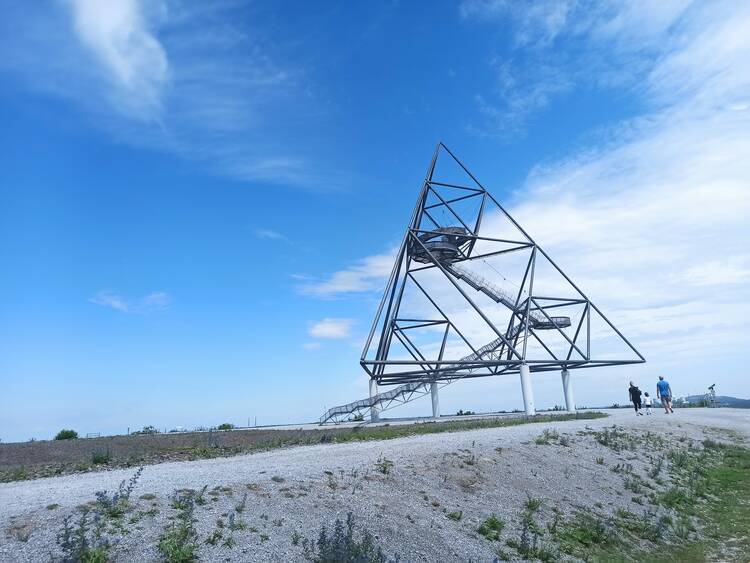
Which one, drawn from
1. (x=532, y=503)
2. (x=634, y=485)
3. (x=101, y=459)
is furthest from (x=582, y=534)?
(x=101, y=459)

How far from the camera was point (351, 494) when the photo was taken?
12266 mm

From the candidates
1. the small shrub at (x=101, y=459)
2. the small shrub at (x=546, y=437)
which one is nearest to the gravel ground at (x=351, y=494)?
the small shrub at (x=546, y=437)

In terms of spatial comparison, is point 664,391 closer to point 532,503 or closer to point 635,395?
point 635,395

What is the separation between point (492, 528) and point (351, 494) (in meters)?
3.17

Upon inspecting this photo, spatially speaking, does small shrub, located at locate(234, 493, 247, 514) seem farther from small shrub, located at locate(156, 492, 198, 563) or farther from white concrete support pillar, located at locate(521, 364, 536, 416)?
white concrete support pillar, located at locate(521, 364, 536, 416)

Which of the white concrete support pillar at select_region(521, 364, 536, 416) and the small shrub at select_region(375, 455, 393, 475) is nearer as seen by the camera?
the small shrub at select_region(375, 455, 393, 475)

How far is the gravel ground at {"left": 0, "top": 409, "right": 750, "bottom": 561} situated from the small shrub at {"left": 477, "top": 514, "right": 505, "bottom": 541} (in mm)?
140

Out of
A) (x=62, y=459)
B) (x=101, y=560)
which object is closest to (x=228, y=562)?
(x=101, y=560)

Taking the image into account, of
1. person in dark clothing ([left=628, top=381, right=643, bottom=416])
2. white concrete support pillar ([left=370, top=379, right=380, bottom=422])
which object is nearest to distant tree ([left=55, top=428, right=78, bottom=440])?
white concrete support pillar ([left=370, top=379, right=380, bottom=422])

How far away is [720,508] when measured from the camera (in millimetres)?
15469

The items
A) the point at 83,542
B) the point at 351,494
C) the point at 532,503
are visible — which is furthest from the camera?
the point at 532,503

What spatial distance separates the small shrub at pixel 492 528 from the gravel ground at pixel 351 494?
0.46 ft

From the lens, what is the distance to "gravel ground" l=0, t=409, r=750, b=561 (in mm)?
9492

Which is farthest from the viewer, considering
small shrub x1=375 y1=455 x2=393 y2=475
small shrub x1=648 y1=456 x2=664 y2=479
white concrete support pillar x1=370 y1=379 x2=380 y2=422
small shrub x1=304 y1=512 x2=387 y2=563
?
white concrete support pillar x1=370 y1=379 x2=380 y2=422
